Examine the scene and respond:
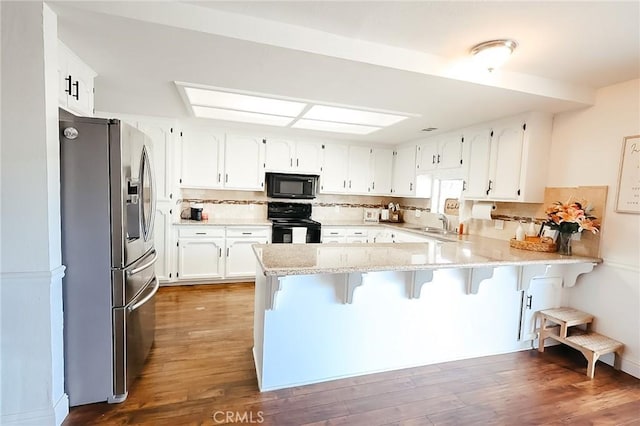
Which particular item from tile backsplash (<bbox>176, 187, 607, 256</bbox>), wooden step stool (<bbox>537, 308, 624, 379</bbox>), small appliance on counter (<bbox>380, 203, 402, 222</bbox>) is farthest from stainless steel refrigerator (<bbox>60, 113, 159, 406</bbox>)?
small appliance on counter (<bbox>380, 203, 402, 222</bbox>)

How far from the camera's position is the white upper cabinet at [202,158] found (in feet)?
13.5

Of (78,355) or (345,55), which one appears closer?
(78,355)

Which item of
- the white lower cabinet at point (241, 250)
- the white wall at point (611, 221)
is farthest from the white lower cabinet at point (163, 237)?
the white wall at point (611, 221)

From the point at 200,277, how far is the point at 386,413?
9.85 feet

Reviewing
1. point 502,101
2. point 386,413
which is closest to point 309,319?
point 386,413

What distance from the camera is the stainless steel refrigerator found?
170cm

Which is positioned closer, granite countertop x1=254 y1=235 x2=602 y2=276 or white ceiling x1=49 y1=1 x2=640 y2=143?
white ceiling x1=49 y1=1 x2=640 y2=143

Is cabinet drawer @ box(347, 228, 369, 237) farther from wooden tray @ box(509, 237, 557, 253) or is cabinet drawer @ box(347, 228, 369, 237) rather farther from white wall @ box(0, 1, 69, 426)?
white wall @ box(0, 1, 69, 426)

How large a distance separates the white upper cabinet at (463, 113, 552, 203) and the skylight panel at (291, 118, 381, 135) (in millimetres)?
1274

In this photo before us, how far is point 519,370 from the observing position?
91.9 inches

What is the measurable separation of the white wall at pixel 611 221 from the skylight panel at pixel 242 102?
2536 millimetres

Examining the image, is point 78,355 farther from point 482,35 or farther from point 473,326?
point 482,35

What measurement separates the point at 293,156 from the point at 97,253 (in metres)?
3.11

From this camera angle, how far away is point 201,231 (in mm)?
4016
